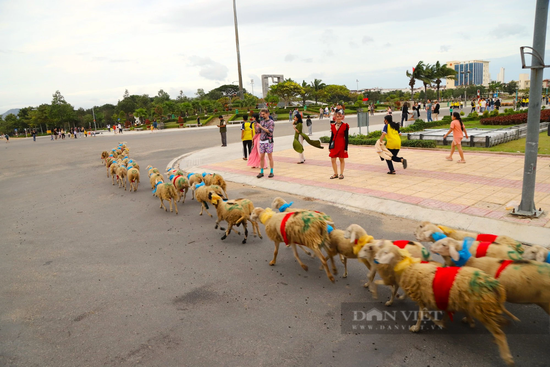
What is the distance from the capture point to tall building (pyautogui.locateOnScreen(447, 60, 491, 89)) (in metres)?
120

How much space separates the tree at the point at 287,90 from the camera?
72806 millimetres

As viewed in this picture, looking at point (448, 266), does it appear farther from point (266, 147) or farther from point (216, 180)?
point (266, 147)

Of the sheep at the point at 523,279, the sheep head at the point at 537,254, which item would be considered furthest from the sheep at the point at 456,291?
the sheep head at the point at 537,254

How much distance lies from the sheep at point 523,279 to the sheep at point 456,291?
206 mm

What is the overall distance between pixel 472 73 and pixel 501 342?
154 m

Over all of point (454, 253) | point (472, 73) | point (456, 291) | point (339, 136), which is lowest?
point (456, 291)

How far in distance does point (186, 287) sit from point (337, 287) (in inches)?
80.6

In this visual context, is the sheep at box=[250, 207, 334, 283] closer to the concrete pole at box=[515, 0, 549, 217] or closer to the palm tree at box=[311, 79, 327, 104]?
the concrete pole at box=[515, 0, 549, 217]

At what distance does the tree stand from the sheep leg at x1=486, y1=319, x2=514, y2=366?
72.7 m

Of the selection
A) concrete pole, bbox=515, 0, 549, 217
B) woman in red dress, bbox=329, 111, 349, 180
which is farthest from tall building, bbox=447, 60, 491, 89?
concrete pole, bbox=515, 0, 549, 217

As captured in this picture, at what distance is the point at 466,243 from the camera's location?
13.1 ft

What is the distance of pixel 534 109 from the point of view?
6137 mm

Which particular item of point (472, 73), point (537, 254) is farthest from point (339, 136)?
point (472, 73)

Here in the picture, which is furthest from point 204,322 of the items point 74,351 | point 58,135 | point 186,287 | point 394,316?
point 58,135
